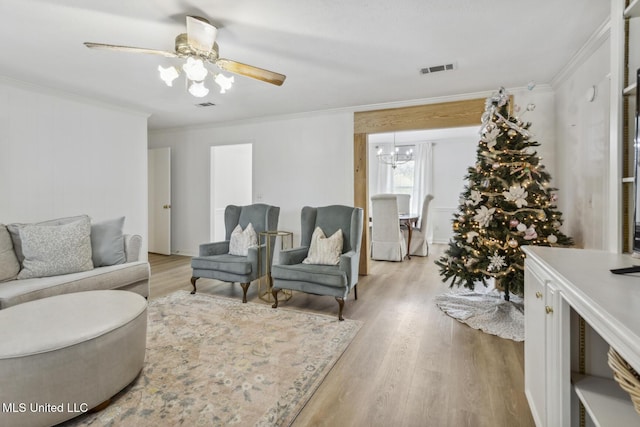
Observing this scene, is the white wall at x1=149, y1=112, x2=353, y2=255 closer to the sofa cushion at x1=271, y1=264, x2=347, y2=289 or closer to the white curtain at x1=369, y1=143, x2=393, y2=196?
the sofa cushion at x1=271, y1=264, x2=347, y2=289

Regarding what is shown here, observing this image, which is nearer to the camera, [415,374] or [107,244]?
[415,374]

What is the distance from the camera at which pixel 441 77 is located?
10.8 feet

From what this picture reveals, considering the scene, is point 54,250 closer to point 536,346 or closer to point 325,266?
point 325,266

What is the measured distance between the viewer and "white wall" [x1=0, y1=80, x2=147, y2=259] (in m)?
3.45

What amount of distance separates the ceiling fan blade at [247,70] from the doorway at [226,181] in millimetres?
3215

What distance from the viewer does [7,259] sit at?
2.52 m

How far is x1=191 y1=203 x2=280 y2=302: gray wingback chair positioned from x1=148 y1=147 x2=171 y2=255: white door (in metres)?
2.34

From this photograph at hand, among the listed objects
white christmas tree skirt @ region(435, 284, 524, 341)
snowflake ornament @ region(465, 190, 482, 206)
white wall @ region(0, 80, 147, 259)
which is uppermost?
white wall @ region(0, 80, 147, 259)

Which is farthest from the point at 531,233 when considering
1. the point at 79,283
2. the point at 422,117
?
the point at 79,283

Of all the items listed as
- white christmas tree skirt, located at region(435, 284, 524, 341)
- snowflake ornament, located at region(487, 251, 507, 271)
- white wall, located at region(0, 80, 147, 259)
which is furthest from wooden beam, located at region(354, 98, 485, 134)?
white wall, located at region(0, 80, 147, 259)

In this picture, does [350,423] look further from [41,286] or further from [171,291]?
[171,291]

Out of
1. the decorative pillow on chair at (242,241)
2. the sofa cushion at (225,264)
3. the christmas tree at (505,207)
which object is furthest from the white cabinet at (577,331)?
the decorative pillow on chair at (242,241)

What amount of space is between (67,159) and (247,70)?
3106 mm

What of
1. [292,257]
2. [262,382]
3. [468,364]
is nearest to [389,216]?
[292,257]
